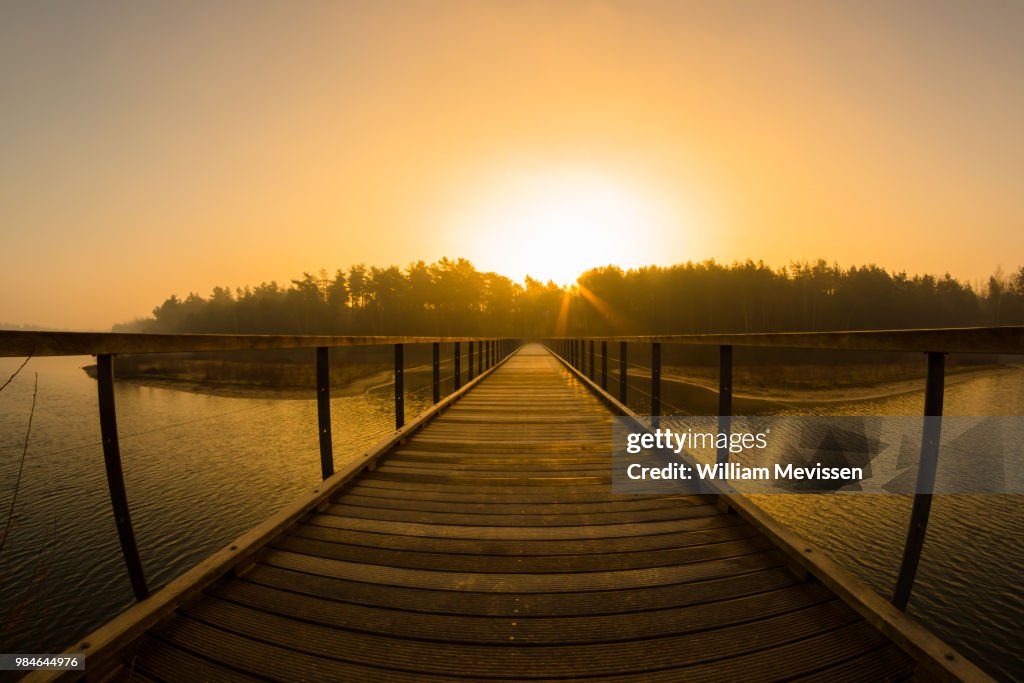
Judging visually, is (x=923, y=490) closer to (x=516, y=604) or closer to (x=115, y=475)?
(x=516, y=604)

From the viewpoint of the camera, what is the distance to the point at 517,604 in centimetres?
168

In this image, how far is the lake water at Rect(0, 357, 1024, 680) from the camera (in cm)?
517

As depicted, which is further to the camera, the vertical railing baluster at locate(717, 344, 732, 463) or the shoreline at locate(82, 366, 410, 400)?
the shoreline at locate(82, 366, 410, 400)

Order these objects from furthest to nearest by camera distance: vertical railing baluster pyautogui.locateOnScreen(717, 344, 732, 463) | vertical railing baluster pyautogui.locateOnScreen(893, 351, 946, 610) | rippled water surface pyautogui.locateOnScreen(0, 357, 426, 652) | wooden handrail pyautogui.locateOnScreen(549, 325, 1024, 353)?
rippled water surface pyautogui.locateOnScreen(0, 357, 426, 652) < vertical railing baluster pyautogui.locateOnScreen(717, 344, 732, 463) < vertical railing baluster pyautogui.locateOnScreen(893, 351, 946, 610) < wooden handrail pyautogui.locateOnScreen(549, 325, 1024, 353)

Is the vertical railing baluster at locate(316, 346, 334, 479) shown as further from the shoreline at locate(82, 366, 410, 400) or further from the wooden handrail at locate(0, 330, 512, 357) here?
the shoreline at locate(82, 366, 410, 400)

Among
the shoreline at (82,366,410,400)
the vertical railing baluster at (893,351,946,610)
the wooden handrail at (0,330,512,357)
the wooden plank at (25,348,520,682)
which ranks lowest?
the shoreline at (82,366,410,400)

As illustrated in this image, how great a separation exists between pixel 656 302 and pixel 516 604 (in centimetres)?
6292

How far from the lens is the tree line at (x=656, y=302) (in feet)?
186

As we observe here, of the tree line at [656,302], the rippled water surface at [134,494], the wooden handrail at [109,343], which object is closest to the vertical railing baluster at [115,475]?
the wooden handrail at [109,343]

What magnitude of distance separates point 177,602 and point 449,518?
1256 millimetres
